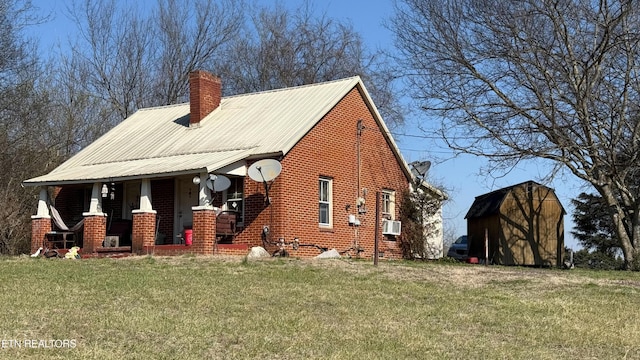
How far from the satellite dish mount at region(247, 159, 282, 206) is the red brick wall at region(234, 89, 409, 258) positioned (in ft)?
2.55

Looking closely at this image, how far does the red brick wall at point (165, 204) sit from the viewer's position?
73.3 feet

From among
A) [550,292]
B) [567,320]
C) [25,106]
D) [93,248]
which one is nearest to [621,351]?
[567,320]

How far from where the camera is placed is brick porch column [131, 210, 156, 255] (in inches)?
803

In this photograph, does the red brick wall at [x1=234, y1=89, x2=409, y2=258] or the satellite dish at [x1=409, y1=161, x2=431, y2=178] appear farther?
the satellite dish at [x1=409, y1=161, x2=431, y2=178]

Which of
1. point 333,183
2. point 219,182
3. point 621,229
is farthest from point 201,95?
point 621,229

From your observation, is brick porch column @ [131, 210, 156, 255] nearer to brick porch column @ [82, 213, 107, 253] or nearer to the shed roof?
brick porch column @ [82, 213, 107, 253]


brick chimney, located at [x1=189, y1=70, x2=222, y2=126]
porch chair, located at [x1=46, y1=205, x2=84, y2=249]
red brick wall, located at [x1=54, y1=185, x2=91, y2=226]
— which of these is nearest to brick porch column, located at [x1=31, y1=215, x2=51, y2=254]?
porch chair, located at [x1=46, y1=205, x2=84, y2=249]

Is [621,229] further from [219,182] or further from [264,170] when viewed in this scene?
[219,182]

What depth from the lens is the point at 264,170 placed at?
1980 centimetres

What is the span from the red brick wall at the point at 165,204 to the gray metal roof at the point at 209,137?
29.9 inches

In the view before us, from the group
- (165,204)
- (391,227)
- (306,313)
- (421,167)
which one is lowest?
(306,313)

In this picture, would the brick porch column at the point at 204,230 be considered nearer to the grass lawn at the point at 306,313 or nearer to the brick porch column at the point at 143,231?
the brick porch column at the point at 143,231

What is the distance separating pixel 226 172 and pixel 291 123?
282cm

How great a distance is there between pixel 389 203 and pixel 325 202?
3272mm
